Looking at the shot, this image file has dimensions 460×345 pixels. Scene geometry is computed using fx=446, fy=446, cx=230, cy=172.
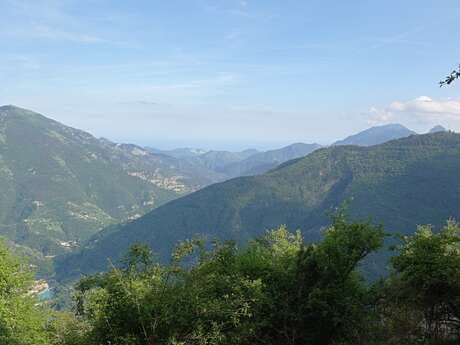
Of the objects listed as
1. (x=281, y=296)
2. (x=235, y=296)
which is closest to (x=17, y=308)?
(x=235, y=296)

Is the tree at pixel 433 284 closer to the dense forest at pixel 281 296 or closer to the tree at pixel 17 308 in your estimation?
the dense forest at pixel 281 296

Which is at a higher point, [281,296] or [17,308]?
[281,296]

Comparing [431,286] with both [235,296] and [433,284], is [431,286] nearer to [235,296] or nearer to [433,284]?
[433,284]

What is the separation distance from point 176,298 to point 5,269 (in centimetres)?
1369

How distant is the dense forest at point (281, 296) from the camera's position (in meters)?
14.1

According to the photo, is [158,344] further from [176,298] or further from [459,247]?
[459,247]

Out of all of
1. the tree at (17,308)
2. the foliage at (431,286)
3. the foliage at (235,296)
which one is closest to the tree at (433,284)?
the foliage at (431,286)

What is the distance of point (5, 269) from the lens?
2334 centimetres

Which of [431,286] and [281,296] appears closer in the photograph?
[431,286]

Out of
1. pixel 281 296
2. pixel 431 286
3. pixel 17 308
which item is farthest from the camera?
pixel 17 308

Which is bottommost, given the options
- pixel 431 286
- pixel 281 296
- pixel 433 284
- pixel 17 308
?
pixel 17 308

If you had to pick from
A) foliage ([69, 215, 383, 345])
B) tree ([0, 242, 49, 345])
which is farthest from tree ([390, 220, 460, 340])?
tree ([0, 242, 49, 345])

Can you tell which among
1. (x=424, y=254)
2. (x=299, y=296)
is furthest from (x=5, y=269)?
(x=424, y=254)

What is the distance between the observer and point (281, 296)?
16812mm
